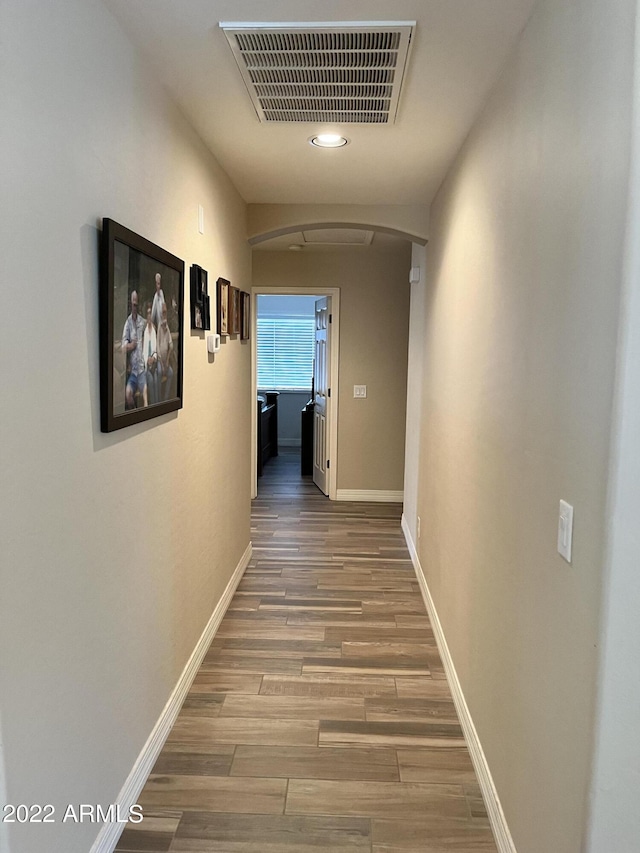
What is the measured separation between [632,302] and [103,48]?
59.1 inches

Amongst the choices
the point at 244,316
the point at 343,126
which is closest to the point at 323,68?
the point at 343,126

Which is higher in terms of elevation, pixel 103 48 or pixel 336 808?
pixel 103 48

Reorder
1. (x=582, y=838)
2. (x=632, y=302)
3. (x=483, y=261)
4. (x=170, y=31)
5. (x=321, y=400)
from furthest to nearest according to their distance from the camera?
1. (x=321, y=400)
2. (x=483, y=261)
3. (x=170, y=31)
4. (x=582, y=838)
5. (x=632, y=302)

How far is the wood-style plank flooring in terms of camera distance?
70.8 inches

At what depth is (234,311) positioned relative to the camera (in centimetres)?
336

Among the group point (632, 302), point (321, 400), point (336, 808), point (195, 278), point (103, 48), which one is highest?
point (103, 48)

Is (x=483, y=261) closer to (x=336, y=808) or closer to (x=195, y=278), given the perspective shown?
(x=195, y=278)

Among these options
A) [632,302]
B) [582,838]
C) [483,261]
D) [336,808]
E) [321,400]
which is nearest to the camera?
[632,302]

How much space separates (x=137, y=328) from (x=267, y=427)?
589 cm

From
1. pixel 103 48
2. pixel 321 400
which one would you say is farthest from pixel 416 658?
pixel 321 400

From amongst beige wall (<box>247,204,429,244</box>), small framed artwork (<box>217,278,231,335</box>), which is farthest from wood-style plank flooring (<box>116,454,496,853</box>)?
beige wall (<box>247,204,429,244</box>)

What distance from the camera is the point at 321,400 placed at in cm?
621

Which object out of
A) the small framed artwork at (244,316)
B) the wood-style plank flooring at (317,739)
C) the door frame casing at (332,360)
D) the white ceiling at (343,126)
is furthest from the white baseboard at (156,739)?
the door frame casing at (332,360)

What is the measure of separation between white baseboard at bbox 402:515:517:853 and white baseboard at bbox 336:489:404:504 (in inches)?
98.1
